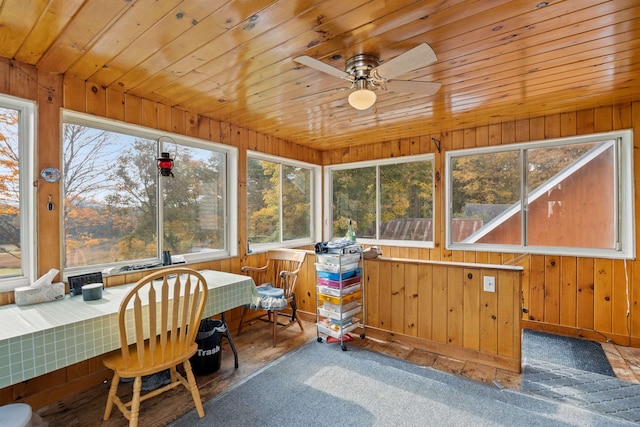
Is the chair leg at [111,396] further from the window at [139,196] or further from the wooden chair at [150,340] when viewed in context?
the window at [139,196]

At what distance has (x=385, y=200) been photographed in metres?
4.55

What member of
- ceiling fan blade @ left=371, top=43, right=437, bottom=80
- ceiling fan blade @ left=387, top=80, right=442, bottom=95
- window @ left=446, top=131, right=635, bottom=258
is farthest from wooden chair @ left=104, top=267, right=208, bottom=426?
window @ left=446, top=131, right=635, bottom=258

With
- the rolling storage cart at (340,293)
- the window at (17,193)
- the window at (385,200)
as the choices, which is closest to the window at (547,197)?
the window at (385,200)

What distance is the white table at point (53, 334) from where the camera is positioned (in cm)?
149

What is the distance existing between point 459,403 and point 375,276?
134 centimetres

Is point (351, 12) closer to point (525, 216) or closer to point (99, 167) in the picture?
point (99, 167)

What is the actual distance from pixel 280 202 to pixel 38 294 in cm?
273

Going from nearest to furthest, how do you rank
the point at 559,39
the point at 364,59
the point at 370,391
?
the point at 559,39
the point at 364,59
the point at 370,391

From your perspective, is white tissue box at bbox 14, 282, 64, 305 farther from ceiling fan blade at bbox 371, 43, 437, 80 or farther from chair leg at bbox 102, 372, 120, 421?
ceiling fan blade at bbox 371, 43, 437, 80

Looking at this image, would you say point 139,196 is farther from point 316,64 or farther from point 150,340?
point 316,64

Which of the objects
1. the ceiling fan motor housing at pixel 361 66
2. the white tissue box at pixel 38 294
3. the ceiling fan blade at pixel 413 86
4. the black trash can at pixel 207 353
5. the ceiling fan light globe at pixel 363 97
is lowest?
the black trash can at pixel 207 353

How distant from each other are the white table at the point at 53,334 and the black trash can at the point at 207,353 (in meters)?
0.74

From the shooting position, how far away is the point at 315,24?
168 centimetres

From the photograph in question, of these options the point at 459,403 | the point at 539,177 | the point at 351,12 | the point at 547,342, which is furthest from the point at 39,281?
the point at 539,177
